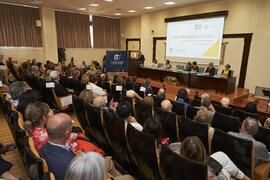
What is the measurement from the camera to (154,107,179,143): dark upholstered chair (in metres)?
2.54

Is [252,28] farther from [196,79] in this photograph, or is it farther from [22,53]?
A: [22,53]

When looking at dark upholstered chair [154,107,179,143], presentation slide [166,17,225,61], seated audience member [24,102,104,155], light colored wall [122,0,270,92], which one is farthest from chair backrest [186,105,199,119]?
presentation slide [166,17,225,61]

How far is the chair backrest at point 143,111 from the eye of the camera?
2.93 m

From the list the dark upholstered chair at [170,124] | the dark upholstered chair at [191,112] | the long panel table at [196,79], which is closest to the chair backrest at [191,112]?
the dark upholstered chair at [191,112]

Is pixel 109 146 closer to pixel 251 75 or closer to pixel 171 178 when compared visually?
pixel 171 178

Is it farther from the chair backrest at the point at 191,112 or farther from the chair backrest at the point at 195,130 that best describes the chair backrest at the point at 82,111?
the chair backrest at the point at 191,112

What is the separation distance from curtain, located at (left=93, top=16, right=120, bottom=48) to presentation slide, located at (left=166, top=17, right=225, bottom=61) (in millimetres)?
4301

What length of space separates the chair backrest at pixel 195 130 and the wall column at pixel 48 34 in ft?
30.3

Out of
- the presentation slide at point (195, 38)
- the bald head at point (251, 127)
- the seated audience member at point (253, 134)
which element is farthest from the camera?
the presentation slide at point (195, 38)

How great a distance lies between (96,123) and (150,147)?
113 centimetres

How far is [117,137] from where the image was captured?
2.20 m

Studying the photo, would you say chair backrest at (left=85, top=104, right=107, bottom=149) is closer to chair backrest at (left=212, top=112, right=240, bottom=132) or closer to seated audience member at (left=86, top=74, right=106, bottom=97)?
seated audience member at (left=86, top=74, right=106, bottom=97)

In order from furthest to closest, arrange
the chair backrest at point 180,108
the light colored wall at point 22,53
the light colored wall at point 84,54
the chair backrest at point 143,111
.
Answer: the light colored wall at point 84,54
the light colored wall at point 22,53
the chair backrest at point 180,108
the chair backrest at point 143,111

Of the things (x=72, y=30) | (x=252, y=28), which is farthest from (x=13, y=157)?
(x=72, y=30)
